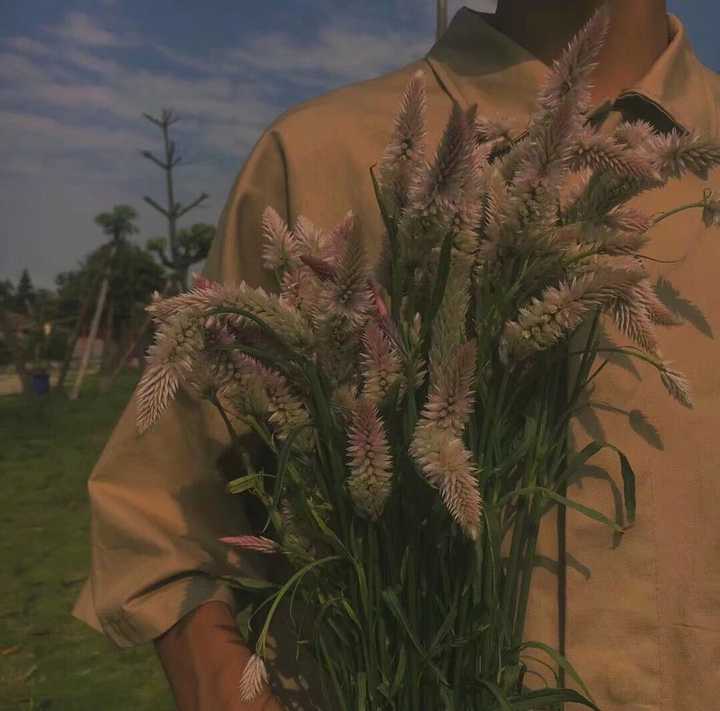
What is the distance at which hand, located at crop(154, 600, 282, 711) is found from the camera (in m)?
1.12

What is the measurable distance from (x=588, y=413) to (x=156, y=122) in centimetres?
2864

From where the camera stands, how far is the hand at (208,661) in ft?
3.66

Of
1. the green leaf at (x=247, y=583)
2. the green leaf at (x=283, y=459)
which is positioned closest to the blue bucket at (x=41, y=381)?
the green leaf at (x=247, y=583)

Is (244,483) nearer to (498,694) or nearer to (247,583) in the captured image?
(247,583)

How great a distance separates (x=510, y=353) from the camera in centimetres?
90

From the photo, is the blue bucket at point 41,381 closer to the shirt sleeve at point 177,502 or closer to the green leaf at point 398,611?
the shirt sleeve at point 177,502

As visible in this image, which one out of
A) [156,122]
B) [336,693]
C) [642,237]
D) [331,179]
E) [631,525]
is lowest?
[336,693]

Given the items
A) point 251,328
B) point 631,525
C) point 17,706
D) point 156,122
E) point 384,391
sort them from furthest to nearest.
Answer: point 156,122, point 17,706, point 631,525, point 251,328, point 384,391

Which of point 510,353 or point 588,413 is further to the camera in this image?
point 588,413

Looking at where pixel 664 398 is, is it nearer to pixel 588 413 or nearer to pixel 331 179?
pixel 588 413

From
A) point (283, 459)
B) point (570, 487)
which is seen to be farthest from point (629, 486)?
point (283, 459)

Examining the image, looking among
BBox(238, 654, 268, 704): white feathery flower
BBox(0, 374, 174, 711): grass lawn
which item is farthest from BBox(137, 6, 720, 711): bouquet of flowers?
BBox(0, 374, 174, 711): grass lawn

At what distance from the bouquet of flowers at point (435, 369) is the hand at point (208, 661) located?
0.16m


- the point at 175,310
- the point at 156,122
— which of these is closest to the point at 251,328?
the point at 175,310
